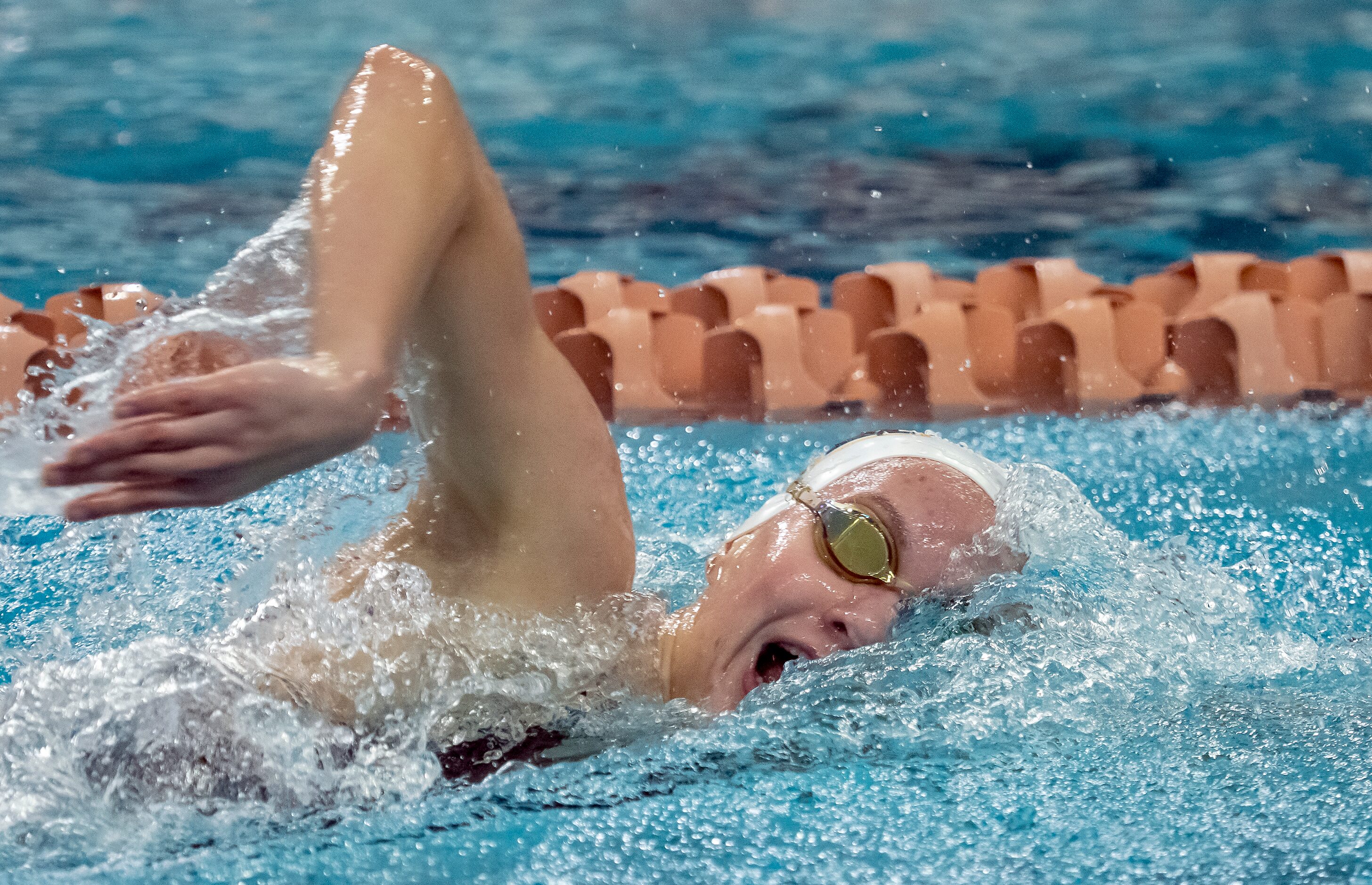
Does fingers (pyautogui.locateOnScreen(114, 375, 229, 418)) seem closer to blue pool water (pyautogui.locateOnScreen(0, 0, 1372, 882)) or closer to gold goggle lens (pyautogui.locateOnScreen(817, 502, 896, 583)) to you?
blue pool water (pyautogui.locateOnScreen(0, 0, 1372, 882))

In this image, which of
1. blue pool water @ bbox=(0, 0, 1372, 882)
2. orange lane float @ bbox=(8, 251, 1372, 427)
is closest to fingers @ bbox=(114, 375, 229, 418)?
blue pool water @ bbox=(0, 0, 1372, 882)

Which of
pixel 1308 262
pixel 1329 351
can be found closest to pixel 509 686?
pixel 1329 351

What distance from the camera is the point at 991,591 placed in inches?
59.6

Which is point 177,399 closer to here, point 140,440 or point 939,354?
point 140,440

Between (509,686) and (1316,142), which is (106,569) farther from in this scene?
(1316,142)

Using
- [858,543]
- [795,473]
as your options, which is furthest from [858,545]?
[795,473]

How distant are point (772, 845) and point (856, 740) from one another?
26 centimetres

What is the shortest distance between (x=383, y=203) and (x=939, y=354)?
227 cm

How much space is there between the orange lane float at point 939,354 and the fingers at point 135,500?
214 cm

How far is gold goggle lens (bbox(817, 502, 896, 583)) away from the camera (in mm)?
1458

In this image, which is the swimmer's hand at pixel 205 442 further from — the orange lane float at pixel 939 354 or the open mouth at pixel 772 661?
the orange lane float at pixel 939 354

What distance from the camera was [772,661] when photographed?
4.90 feet

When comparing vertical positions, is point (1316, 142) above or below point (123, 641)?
above

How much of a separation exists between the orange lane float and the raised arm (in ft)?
5.20
